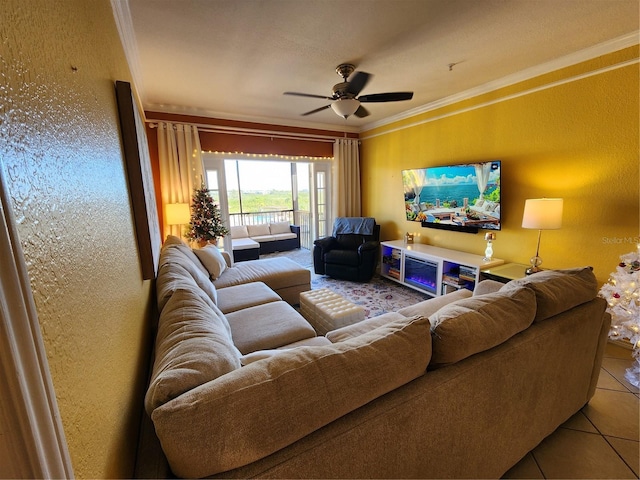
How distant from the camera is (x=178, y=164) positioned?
3.84m

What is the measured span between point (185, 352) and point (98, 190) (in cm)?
57

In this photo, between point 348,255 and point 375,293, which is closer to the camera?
point 375,293

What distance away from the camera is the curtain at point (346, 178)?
4934 mm

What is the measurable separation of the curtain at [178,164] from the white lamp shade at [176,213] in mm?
195

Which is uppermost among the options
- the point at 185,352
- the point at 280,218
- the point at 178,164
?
the point at 178,164

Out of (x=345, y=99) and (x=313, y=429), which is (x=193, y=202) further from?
(x=313, y=429)

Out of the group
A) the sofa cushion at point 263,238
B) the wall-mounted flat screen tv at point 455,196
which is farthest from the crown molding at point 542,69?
the sofa cushion at point 263,238

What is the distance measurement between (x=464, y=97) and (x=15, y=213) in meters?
4.06

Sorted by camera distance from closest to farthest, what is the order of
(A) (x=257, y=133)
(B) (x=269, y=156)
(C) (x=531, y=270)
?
(C) (x=531, y=270)
(A) (x=257, y=133)
(B) (x=269, y=156)

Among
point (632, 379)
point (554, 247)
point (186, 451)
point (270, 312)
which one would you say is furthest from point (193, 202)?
point (632, 379)

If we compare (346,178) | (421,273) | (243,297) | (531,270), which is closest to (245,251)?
(346,178)

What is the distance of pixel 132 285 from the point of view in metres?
1.19

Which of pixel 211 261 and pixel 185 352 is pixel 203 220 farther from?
pixel 185 352

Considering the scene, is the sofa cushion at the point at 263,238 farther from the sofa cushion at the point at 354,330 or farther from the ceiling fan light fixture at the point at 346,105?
the sofa cushion at the point at 354,330
